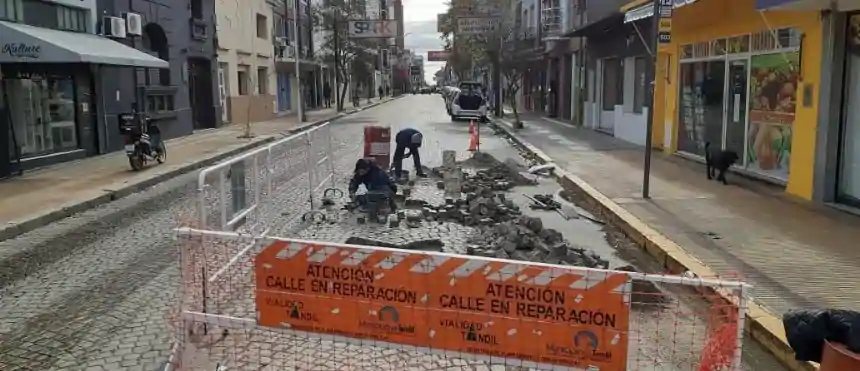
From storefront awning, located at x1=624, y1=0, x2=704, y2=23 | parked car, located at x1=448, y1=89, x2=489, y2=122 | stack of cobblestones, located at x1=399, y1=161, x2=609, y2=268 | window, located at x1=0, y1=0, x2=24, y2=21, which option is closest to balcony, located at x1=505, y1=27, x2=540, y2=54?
parked car, located at x1=448, y1=89, x2=489, y2=122

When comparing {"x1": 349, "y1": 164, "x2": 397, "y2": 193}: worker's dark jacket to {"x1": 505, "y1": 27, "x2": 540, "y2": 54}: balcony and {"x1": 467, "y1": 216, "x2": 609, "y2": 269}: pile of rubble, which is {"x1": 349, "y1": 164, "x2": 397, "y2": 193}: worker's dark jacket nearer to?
{"x1": 467, "y1": 216, "x2": 609, "y2": 269}: pile of rubble

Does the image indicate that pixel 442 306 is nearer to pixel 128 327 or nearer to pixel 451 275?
pixel 451 275

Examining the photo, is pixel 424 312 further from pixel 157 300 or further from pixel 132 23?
pixel 132 23

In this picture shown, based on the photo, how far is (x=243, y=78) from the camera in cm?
3594

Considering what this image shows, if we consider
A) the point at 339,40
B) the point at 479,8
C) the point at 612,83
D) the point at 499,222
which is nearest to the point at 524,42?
the point at 479,8

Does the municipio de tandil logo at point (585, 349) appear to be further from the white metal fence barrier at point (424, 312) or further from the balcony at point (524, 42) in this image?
the balcony at point (524, 42)

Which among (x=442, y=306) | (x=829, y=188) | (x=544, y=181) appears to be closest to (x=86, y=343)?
(x=442, y=306)

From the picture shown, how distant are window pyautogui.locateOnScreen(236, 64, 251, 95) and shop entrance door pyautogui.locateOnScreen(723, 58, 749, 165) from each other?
25576 mm

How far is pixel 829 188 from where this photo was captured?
1034cm

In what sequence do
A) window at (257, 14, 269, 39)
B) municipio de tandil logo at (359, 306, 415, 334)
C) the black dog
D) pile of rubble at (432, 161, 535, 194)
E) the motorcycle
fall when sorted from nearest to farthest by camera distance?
municipio de tandil logo at (359, 306, 415, 334) → the black dog → pile of rubble at (432, 161, 535, 194) → the motorcycle → window at (257, 14, 269, 39)

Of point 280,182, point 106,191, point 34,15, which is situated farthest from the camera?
point 34,15

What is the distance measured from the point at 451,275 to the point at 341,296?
72cm

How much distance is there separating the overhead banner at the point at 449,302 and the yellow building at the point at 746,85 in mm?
8147

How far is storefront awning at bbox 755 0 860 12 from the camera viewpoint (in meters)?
9.25
